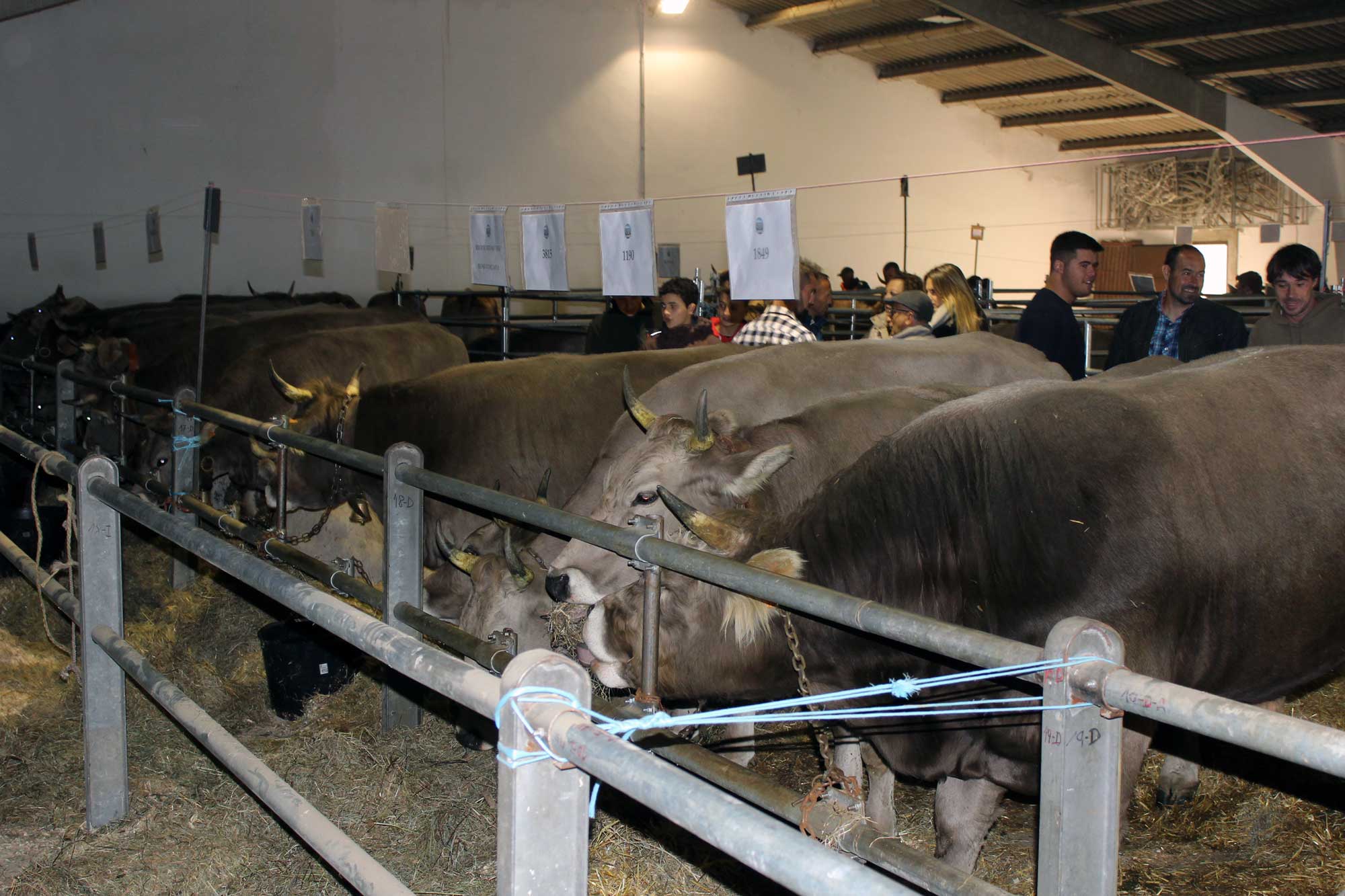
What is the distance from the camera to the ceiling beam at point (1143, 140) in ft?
68.4

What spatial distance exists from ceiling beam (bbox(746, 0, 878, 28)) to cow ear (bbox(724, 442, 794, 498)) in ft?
47.3

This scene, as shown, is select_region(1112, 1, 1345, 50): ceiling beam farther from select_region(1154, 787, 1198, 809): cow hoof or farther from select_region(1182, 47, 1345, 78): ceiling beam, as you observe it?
select_region(1154, 787, 1198, 809): cow hoof

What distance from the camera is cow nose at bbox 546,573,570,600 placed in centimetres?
321

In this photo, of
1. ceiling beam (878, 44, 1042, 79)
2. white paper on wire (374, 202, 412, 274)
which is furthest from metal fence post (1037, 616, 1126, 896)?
ceiling beam (878, 44, 1042, 79)

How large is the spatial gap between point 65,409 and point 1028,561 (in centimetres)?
616

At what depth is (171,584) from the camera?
20.9 feet

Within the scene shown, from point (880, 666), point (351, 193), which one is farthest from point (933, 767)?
point (351, 193)

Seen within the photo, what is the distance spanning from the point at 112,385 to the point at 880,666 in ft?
15.4

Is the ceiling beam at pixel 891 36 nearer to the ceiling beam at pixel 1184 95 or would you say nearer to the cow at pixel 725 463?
the ceiling beam at pixel 1184 95

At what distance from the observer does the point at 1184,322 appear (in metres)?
4.91

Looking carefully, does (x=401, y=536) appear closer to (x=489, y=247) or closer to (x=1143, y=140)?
(x=489, y=247)

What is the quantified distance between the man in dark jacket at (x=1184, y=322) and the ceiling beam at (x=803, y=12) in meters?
12.6

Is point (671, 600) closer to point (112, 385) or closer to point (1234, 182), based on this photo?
point (112, 385)

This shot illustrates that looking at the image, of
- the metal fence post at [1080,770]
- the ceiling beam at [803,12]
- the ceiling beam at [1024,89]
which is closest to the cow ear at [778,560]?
the metal fence post at [1080,770]
